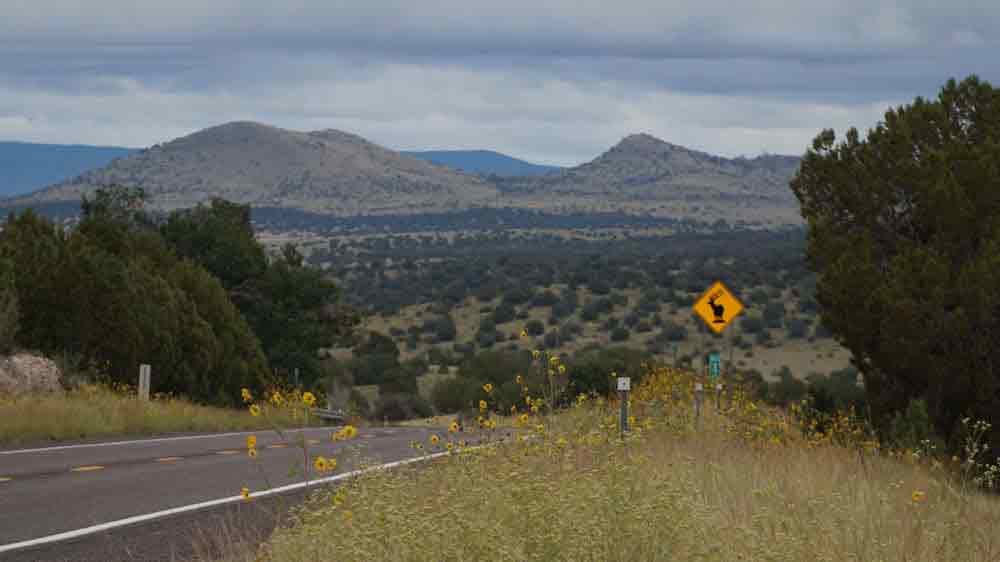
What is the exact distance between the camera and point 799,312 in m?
80.8

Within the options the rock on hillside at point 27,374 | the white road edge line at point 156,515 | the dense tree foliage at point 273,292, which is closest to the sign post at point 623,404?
the white road edge line at point 156,515

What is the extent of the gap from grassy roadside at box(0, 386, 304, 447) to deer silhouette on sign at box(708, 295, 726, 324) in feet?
27.7

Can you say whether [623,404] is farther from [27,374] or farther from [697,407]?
[27,374]

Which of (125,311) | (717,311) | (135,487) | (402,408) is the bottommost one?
(402,408)

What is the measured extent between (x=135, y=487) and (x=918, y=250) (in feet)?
37.3

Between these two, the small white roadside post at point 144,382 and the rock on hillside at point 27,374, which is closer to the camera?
the rock on hillside at point 27,374

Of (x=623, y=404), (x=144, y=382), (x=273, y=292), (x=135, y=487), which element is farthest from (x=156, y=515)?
(x=273, y=292)

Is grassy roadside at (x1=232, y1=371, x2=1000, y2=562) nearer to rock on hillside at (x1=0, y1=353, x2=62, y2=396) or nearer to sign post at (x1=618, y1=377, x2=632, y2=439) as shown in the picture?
sign post at (x1=618, y1=377, x2=632, y2=439)

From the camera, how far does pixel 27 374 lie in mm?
22984

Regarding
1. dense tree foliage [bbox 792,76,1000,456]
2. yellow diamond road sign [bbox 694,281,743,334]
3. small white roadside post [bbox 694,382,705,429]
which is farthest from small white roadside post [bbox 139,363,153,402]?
dense tree foliage [bbox 792,76,1000,456]

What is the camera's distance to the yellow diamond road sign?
2125 cm

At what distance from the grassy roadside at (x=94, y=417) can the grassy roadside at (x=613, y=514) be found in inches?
377

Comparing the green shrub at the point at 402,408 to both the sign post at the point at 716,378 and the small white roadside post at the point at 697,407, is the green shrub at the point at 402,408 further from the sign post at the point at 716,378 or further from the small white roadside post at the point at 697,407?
the small white roadside post at the point at 697,407

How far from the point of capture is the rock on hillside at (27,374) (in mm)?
22375
